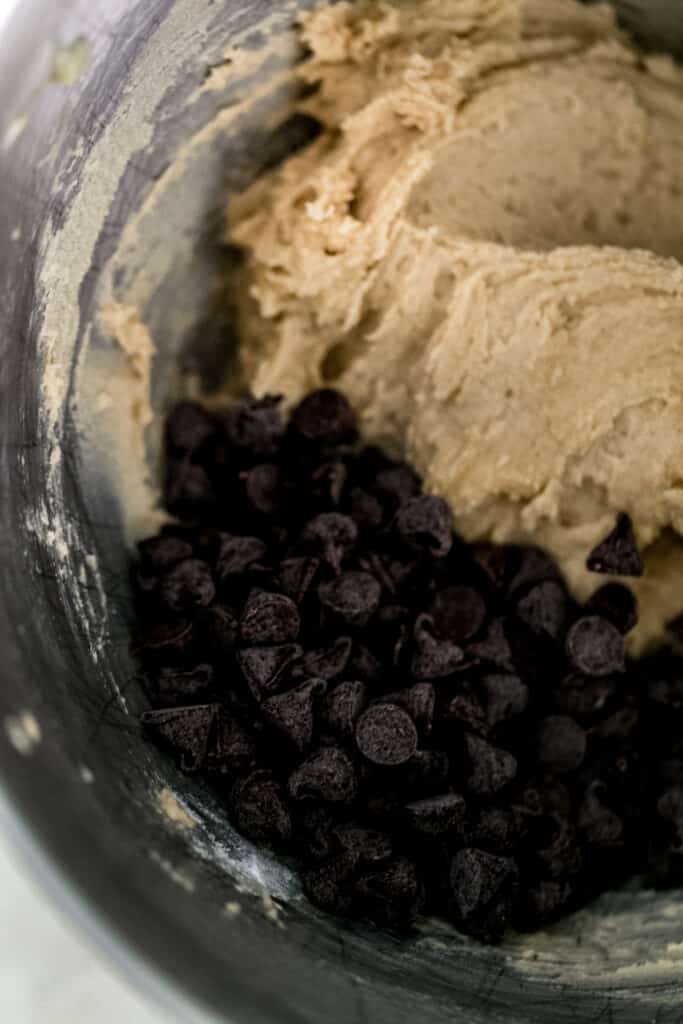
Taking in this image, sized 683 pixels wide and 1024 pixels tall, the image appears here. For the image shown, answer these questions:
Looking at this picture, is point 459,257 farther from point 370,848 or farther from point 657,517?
point 370,848

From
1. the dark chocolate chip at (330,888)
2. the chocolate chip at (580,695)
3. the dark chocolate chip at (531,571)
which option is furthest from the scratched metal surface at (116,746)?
the dark chocolate chip at (531,571)

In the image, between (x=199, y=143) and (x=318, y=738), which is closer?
(x=318, y=738)

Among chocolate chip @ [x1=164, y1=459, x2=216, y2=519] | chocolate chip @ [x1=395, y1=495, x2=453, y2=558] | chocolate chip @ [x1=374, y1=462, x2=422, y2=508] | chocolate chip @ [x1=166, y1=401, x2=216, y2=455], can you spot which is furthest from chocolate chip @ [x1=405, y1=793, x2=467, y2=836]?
chocolate chip @ [x1=166, y1=401, x2=216, y2=455]

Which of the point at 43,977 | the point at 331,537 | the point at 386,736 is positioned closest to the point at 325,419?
the point at 331,537

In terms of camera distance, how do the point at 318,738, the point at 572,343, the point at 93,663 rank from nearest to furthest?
the point at 93,663 → the point at 318,738 → the point at 572,343

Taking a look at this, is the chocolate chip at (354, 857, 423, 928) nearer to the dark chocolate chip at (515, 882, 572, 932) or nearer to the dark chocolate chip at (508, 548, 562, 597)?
the dark chocolate chip at (515, 882, 572, 932)

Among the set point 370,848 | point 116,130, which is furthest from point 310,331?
point 370,848
